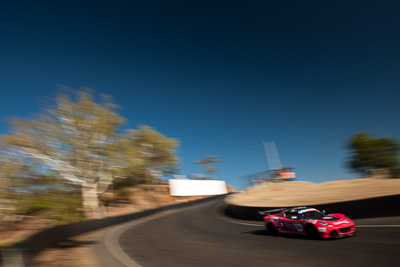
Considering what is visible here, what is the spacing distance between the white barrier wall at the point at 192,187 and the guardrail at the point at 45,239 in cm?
2149

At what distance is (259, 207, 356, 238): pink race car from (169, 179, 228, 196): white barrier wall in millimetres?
37229

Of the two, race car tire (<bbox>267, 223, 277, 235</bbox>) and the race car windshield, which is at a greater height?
the race car windshield

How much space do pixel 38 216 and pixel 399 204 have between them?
92.9 feet

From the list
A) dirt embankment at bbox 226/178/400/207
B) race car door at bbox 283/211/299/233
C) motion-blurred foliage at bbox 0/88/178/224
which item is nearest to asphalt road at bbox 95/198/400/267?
race car door at bbox 283/211/299/233

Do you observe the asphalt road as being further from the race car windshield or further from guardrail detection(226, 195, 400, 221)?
guardrail detection(226, 195, 400, 221)

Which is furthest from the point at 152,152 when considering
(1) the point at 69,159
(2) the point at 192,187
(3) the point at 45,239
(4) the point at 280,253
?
(4) the point at 280,253

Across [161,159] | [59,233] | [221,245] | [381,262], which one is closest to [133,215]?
[59,233]

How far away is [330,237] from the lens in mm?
7918

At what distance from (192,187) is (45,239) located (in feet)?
130

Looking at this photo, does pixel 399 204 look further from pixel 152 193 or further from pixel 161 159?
pixel 161 159

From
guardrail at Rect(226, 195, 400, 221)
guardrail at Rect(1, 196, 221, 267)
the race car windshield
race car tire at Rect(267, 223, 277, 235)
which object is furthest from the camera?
guardrail at Rect(226, 195, 400, 221)

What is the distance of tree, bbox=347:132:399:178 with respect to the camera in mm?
51438

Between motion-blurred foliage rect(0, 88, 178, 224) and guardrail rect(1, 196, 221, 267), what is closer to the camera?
guardrail rect(1, 196, 221, 267)

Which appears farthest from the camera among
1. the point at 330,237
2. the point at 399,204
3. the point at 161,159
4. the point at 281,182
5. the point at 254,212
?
the point at 161,159
